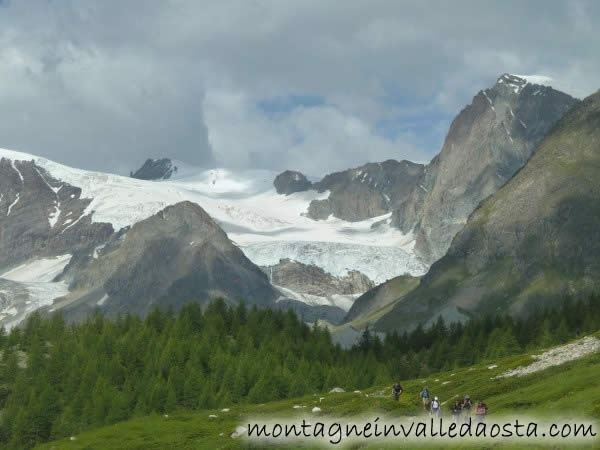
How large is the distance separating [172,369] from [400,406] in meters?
74.9

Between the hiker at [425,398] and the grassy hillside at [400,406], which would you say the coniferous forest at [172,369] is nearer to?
the grassy hillside at [400,406]

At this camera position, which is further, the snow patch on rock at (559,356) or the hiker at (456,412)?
the snow patch on rock at (559,356)

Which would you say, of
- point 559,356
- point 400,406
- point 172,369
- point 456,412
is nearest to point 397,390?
point 400,406

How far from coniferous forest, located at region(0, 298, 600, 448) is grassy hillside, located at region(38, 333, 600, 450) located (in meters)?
20.9

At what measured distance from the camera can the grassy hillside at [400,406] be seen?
7856 centimetres

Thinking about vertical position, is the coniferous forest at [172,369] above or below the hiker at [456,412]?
above

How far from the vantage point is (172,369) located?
161 m

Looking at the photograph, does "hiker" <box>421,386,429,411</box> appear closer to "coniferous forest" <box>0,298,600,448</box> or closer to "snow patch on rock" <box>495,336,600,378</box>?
"snow patch on rock" <box>495,336,600,378</box>

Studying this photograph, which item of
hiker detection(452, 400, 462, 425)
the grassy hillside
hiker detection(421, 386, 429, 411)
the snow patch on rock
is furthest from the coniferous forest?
hiker detection(452, 400, 462, 425)

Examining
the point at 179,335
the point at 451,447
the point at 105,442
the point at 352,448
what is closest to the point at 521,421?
the point at 451,447

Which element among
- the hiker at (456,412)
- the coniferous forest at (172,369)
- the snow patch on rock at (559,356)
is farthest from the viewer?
the coniferous forest at (172,369)

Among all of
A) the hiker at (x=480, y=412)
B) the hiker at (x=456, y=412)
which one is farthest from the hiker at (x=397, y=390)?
the hiker at (x=480, y=412)

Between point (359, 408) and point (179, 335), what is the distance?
9801cm

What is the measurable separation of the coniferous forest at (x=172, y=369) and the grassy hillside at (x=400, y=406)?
20.9 metres
